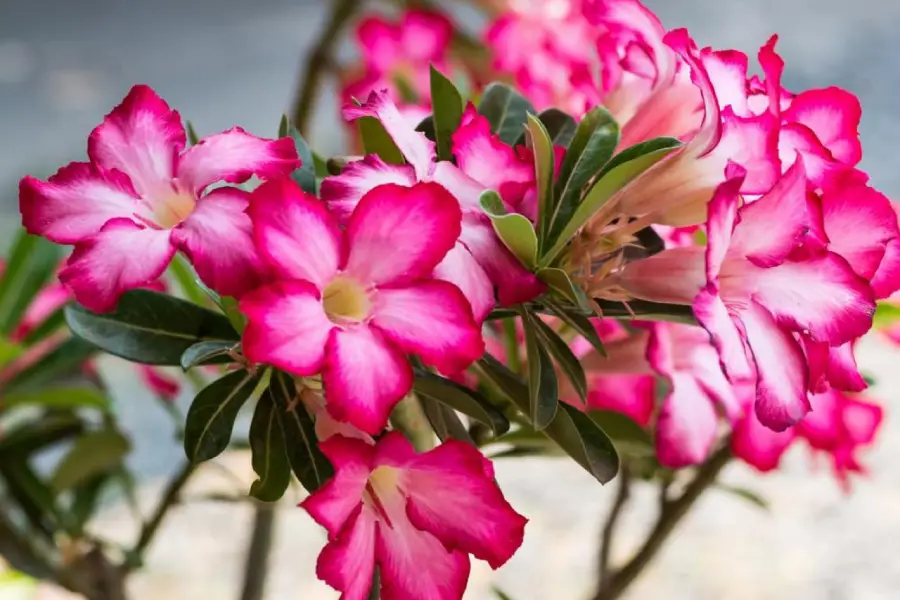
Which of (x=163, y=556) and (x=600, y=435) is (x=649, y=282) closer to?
(x=600, y=435)

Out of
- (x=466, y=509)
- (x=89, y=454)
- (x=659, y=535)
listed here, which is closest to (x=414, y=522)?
(x=466, y=509)

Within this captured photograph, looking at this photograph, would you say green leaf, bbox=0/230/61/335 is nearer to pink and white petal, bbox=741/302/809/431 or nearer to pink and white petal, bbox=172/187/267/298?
pink and white petal, bbox=172/187/267/298

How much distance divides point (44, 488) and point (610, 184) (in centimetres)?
70

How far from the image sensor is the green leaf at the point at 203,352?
36 cm

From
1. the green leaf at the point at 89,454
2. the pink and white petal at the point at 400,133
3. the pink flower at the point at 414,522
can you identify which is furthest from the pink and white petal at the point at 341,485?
the green leaf at the point at 89,454

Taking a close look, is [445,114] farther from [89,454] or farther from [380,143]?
[89,454]

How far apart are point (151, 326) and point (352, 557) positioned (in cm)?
18

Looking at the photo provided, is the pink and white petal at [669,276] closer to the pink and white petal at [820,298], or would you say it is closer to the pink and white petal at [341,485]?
the pink and white petal at [820,298]

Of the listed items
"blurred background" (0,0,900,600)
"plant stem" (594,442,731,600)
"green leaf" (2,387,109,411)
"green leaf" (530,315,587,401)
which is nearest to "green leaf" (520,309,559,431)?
"green leaf" (530,315,587,401)

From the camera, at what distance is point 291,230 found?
0.31 meters

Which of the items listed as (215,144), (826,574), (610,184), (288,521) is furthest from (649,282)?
(288,521)

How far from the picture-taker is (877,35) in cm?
191

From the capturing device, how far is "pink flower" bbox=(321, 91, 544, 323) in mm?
342

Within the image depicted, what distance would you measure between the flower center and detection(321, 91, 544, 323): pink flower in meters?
0.03
